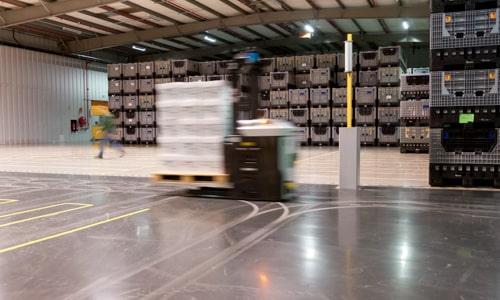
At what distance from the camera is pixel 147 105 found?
20.8 m

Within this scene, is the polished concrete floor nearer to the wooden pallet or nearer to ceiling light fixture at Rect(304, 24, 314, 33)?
the wooden pallet

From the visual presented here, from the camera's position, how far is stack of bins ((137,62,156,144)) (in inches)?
→ 816

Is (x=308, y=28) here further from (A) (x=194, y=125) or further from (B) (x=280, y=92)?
(A) (x=194, y=125)

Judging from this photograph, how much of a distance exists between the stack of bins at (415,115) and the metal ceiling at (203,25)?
16.4 feet

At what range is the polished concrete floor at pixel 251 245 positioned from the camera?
2.45m

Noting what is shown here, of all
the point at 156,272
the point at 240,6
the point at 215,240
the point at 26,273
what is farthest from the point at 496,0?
the point at 240,6

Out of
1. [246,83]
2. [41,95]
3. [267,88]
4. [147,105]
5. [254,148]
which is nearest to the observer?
[254,148]

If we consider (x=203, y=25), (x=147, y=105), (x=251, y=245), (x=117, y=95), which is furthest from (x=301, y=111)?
(x=251, y=245)

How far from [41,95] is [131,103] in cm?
583

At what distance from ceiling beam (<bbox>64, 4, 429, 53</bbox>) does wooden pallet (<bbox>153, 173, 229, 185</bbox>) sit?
47.5 ft

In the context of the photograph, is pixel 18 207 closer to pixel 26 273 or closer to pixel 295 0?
pixel 26 273

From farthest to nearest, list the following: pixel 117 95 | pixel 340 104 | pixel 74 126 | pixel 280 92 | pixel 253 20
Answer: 1. pixel 74 126
2. pixel 117 95
3. pixel 253 20
4. pixel 280 92
5. pixel 340 104

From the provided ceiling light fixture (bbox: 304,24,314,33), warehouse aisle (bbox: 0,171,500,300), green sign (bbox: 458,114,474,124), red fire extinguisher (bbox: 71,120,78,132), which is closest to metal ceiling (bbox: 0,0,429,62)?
ceiling light fixture (bbox: 304,24,314,33)

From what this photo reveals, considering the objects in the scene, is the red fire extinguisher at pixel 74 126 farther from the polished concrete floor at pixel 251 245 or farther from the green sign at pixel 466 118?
the green sign at pixel 466 118
